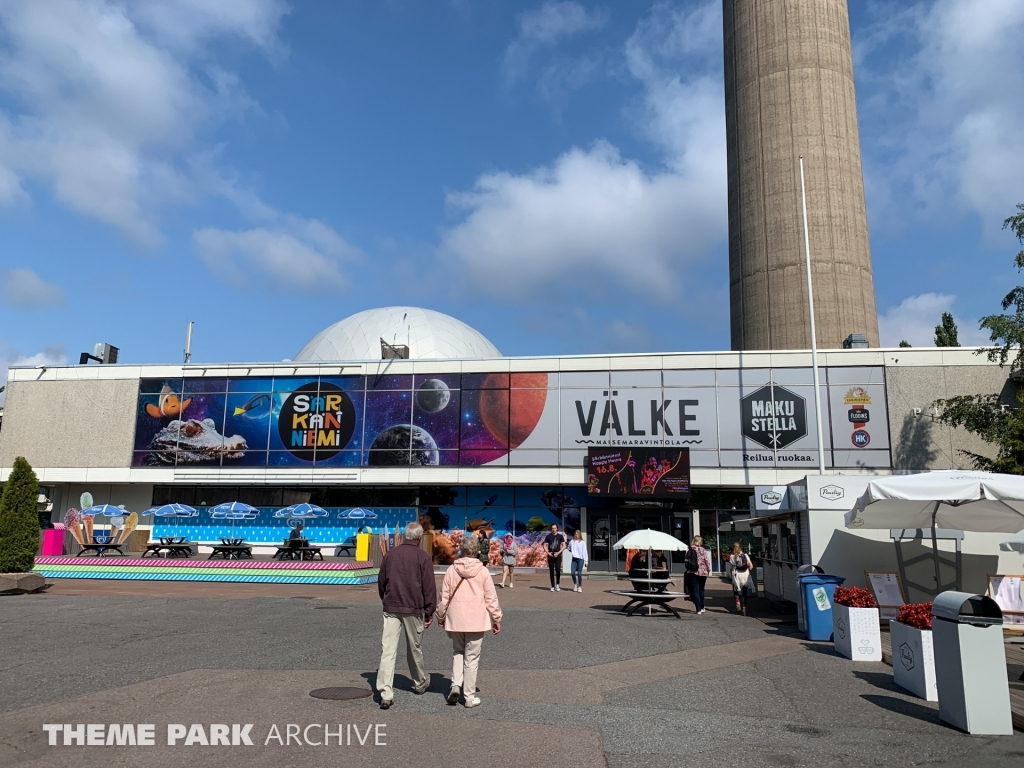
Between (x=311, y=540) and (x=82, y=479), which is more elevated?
(x=82, y=479)

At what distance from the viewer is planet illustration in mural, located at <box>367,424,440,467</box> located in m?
35.0

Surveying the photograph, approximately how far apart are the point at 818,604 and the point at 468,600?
287 inches

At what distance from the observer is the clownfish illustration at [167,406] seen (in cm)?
3803

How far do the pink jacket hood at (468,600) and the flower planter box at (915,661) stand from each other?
14.9ft

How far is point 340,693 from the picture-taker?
7648mm

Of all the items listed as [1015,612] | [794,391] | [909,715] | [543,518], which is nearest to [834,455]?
[794,391]

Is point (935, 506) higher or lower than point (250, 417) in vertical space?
lower

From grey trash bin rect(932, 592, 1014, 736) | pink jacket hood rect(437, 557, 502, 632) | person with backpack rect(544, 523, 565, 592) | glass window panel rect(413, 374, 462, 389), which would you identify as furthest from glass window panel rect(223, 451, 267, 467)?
grey trash bin rect(932, 592, 1014, 736)

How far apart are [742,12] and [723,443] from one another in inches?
1134

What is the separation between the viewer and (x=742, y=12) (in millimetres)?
46125

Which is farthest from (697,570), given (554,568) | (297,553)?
(297,553)

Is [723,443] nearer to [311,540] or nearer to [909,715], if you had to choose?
[311,540]

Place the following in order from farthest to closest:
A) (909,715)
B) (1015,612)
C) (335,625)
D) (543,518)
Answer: (543,518) < (335,625) < (1015,612) < (909,715)

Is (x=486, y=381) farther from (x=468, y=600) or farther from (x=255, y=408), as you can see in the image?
(x=468, y=600)
